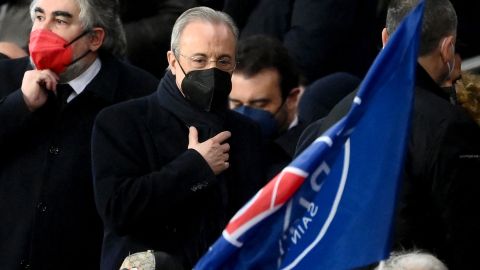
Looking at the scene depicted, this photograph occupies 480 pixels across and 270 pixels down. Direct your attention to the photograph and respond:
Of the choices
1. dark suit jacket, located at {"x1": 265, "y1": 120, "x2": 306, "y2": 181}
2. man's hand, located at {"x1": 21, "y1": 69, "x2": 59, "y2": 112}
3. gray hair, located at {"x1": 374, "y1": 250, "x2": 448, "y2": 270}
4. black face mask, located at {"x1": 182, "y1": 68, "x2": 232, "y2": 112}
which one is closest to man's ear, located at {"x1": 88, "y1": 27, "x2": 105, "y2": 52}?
man's hand, located at {"x1": 21, "y1": 69, "x2": 59, "y2": 112}

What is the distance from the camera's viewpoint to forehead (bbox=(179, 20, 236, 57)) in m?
5.77

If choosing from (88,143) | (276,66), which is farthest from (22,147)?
(276,66)

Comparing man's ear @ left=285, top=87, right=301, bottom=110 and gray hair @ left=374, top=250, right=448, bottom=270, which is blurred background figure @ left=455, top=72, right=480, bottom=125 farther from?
man's ear @ left=285, top=87, right=301, bottom=110

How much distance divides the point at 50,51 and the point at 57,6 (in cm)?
21

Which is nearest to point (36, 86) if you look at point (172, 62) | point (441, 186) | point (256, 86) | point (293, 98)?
point (172, 62)

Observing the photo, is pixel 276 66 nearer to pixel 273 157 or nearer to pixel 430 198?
pixel 273 157

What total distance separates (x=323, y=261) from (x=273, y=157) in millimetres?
2717

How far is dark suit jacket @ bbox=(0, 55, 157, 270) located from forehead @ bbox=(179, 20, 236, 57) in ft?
2.40

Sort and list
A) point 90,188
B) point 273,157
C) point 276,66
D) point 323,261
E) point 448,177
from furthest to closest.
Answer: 1. point 276,66
2. point 273,157
3. point 90,188
4. point 448,177
5. point 323,261

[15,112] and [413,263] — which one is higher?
[413,263]

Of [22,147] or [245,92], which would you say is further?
[245,92]

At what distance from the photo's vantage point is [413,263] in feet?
15.5

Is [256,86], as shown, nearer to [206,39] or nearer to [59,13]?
[59,13]

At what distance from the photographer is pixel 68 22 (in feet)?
20.9
